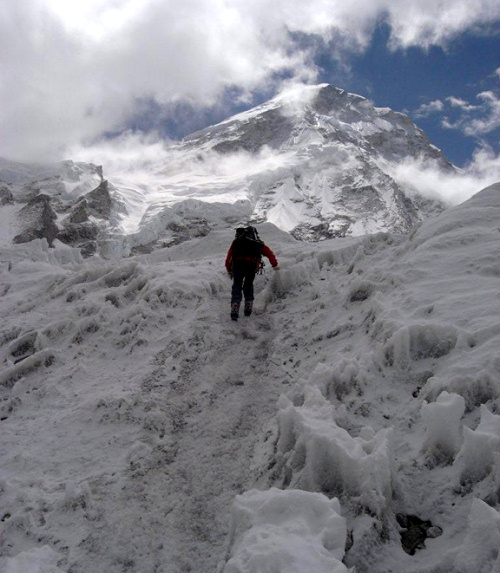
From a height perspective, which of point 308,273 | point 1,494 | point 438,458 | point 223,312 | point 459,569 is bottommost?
point 1,494

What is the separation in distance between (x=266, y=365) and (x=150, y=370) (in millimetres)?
1861

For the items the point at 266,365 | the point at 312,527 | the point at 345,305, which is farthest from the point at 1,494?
the point at 345,305

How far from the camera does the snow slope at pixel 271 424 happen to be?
12.4ft

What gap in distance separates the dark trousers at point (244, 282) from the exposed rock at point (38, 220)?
5667 inches

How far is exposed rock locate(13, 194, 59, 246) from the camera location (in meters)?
143

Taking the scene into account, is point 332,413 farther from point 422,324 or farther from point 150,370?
point 150,370

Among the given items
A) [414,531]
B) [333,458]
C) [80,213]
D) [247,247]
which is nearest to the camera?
[414,531]

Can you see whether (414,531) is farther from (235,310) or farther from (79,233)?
(79,233)

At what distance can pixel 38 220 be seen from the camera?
14775 cm

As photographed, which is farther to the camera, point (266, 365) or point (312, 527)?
point (266, 365)

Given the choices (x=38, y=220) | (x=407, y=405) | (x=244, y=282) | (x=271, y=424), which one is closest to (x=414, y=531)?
(x=407, y=405)

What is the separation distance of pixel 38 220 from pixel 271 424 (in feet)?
518

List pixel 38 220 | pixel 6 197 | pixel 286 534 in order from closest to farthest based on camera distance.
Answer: pixel 286 534, pixel 38 220, pixel 6 197

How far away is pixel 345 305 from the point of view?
28.6 ft
